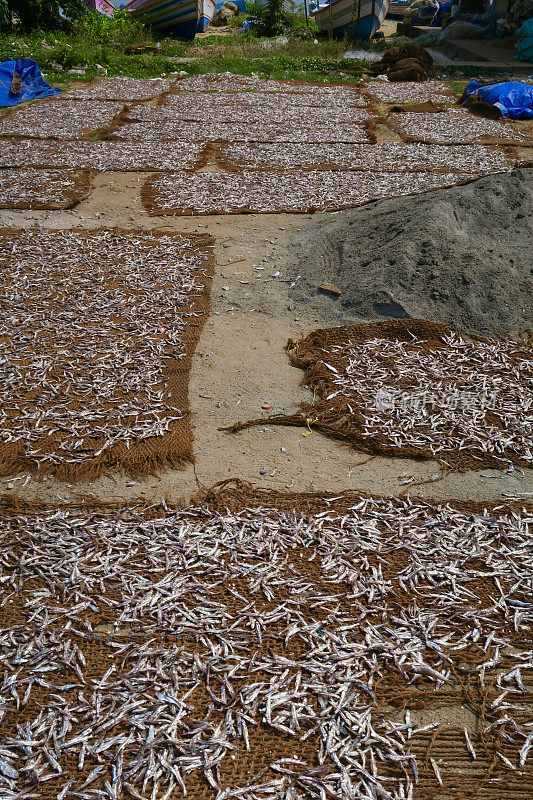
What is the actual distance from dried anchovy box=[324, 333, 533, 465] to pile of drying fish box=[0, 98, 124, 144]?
11.1 meters

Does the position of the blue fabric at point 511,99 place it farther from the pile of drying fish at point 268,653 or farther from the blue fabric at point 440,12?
the blue fabric at point 440,12

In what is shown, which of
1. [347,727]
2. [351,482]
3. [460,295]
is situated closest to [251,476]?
[351,482]

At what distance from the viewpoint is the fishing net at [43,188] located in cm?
986

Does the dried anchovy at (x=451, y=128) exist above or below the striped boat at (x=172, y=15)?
below

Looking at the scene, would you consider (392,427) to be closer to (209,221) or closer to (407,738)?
(407,738)

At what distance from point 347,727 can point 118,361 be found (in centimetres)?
404

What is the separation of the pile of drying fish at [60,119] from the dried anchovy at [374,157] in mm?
4007

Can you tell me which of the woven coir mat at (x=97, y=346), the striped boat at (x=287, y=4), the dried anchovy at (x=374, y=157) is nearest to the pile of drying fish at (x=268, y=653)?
the woven coir mat at (x=97, y=346)

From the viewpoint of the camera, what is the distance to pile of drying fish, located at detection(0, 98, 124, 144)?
13.7m

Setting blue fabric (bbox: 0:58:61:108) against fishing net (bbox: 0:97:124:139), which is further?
blue fabric (bbox: 0:58:61:108)

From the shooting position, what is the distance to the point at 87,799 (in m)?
2.60

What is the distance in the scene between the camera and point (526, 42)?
21.9m

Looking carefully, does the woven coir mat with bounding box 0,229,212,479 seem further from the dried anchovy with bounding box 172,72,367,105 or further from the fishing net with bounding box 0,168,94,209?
the dried anchovy with bounding box 172,72,367,105

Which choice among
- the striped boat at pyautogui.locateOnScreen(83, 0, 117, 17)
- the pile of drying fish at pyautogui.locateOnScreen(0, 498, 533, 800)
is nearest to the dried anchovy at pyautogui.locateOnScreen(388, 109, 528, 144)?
the pile of drying fish at pyautogui.locateOnScreen(0, 498, 533, 800)
